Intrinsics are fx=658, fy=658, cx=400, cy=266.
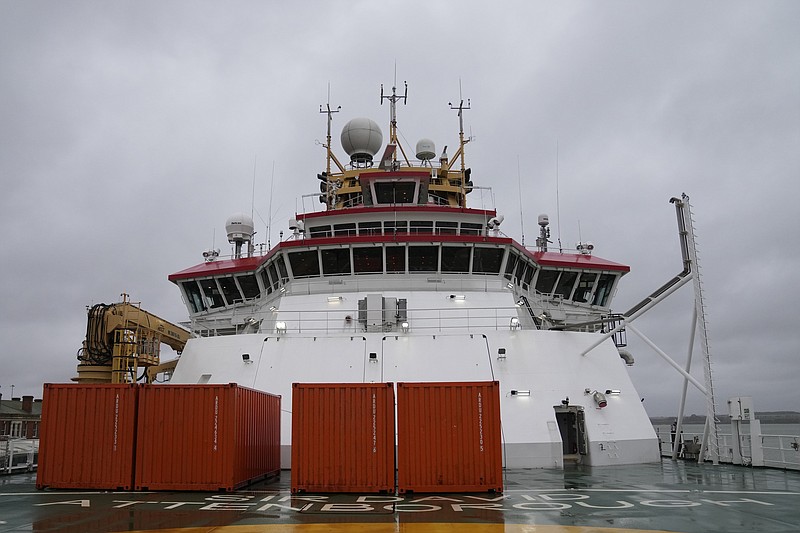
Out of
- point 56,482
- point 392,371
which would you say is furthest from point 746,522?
point 56,482

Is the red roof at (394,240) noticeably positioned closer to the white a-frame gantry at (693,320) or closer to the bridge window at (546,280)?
the bridge window at (546,280)

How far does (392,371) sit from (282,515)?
26.3ft

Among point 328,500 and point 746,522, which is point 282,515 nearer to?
point 328,500

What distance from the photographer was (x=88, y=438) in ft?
51.2

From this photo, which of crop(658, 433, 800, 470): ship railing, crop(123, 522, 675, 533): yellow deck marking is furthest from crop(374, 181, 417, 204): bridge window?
crop(123, 522, 675, 533): yellow deck marking

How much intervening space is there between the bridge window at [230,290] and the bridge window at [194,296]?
126 cm

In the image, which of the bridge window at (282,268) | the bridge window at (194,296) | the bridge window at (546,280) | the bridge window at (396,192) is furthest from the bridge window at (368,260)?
the bridge window at (194,296)

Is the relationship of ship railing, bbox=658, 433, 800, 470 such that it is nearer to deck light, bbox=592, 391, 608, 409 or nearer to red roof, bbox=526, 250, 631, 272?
deck light, bbox=592, 391, 608, 409

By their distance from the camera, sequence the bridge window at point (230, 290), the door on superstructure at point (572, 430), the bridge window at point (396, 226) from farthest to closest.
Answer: the bridge window at point (230, 290) < the bridge window at point (396, 226) < the door on superstructure at point (572, 430)

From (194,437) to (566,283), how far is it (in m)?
19.1

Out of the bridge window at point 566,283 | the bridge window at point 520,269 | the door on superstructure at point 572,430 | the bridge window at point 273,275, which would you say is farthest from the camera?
the bridge window at point 566,283

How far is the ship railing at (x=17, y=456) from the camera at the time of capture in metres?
20.3

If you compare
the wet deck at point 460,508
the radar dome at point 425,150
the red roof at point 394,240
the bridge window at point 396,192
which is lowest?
the wet deck at point 460,508

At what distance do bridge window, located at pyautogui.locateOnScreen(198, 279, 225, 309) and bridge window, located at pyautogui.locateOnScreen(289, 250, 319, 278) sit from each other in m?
5.93
